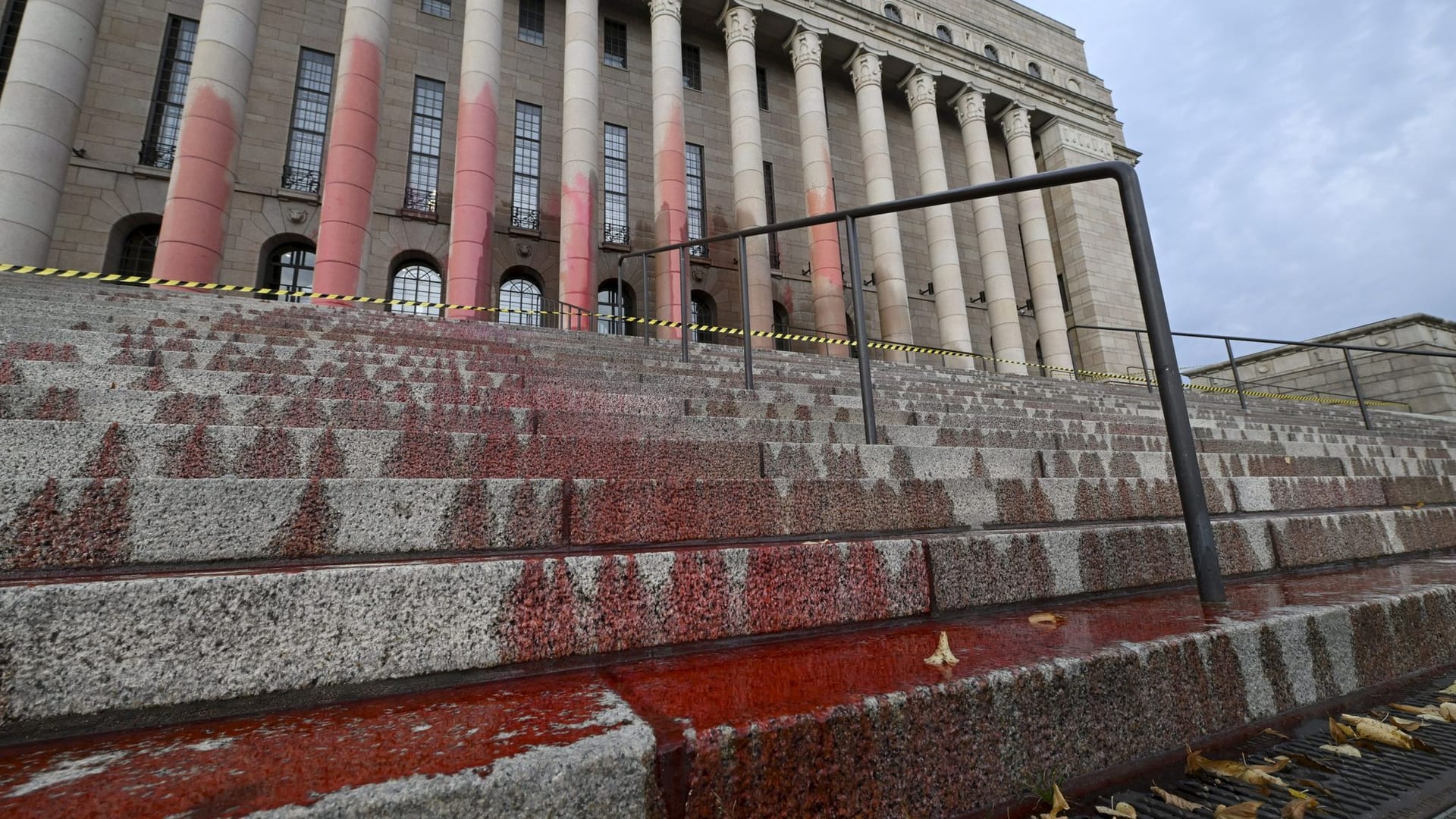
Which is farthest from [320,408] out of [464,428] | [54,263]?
[54,263]

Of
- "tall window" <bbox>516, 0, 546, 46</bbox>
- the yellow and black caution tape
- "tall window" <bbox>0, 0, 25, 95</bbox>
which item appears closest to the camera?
the yellow and black caution tape

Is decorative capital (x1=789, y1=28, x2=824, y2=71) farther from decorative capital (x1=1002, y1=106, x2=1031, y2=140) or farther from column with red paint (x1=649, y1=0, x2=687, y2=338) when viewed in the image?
decorative capital (x1=1002, y1=106, x2=1031, y2=140)

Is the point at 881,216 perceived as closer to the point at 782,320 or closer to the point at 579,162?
the point at 782,320

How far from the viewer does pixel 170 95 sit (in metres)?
13.2

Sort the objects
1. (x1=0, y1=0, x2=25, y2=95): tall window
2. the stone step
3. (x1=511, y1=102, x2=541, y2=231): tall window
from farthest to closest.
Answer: (x1=511, y1=102, x2=541, y2=231): tall window
(x1=0, y1=0, x2=25, y2=95): tall window
the stone step

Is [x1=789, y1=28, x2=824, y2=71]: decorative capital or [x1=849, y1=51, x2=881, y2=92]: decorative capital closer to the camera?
[x1=789, y1=28, x2=824, y2=71]: decorative capital

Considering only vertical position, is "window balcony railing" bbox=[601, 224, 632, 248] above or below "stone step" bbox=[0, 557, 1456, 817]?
above

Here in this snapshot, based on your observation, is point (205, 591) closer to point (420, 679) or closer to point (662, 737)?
point (420, 679)

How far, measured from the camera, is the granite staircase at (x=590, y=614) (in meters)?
0.92

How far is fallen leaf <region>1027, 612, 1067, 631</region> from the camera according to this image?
164 cm

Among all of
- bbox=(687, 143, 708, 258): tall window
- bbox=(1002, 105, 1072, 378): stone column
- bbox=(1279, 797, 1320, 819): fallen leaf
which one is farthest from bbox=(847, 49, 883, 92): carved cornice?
bbox=(1279, 797, 1320, 819): fallen leaf

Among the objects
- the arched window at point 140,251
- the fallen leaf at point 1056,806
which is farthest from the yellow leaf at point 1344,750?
the arched window at point 140,251

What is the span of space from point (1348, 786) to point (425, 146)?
58.0 feet

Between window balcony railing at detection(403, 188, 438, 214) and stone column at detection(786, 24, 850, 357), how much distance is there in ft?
29.7
